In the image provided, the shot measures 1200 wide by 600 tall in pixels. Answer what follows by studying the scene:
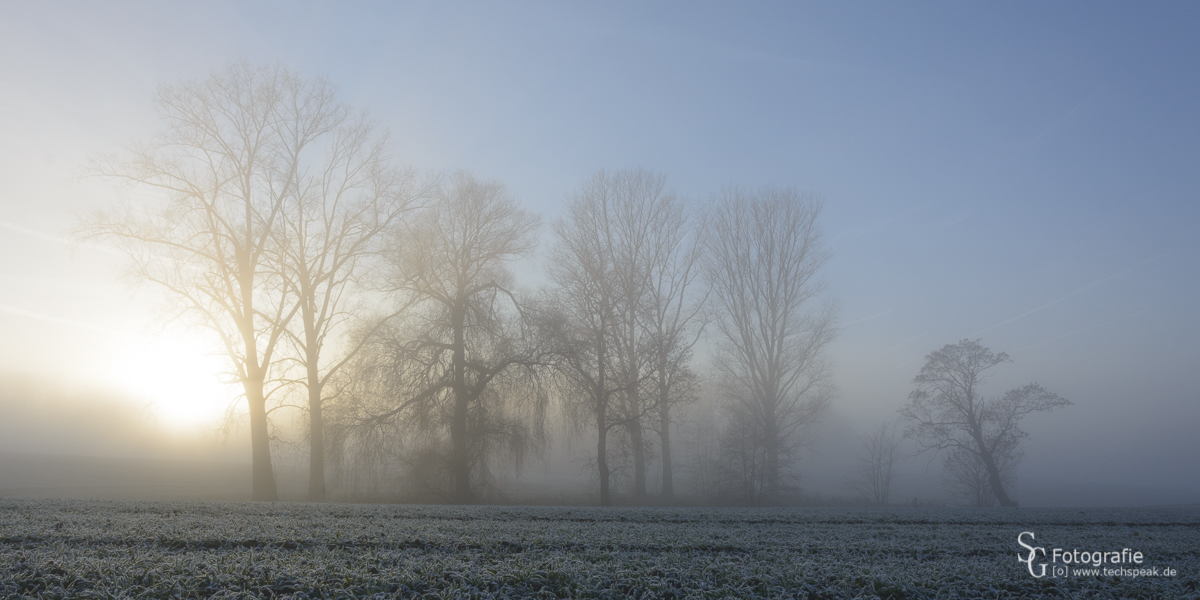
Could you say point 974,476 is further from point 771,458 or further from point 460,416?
point 460,416

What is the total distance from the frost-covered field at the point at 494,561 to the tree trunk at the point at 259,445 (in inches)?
409

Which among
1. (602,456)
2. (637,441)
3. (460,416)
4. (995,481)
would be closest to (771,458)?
(637,441)

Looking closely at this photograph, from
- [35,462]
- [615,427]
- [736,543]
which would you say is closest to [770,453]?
[615,427]

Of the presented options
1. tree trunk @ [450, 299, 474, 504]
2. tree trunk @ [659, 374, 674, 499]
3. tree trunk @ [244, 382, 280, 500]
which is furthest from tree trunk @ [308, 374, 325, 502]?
tree trunk @ [659, 374, 674, 499]

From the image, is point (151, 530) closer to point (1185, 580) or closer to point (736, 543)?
point (736, 543)

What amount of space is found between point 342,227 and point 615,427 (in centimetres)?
1164

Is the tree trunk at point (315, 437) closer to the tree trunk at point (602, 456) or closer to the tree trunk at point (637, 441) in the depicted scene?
the tree trunk at point (602, 456)

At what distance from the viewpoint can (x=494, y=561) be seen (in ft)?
12.8

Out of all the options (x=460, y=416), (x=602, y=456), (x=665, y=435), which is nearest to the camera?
(x=602, y=456)

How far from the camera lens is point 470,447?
61.6 feet
